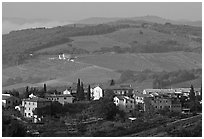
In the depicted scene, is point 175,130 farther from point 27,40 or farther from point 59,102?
point 27,40

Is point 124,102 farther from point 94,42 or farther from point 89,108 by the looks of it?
point 94,42

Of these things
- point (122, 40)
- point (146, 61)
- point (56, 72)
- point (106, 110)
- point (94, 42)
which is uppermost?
point (122, 40)

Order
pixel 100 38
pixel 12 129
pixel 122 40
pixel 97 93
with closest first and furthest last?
pixel 12 129, pixel 97 93, pixel 100 38, pixel 122 40

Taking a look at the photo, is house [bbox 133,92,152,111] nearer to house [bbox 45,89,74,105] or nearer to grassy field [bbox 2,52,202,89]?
house [bbox 45,89,74,105]

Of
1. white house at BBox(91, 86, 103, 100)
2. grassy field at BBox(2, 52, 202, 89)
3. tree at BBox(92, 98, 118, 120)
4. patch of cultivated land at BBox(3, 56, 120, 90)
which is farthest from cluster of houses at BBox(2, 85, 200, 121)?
grassy field at BBox(2, 52, 202, 89)

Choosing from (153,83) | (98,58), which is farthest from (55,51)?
(153,83)

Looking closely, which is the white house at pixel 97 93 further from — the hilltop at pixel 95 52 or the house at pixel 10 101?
the hilltop at pixel 95 52

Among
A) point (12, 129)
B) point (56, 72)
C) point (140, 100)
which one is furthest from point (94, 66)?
point (12, 129)

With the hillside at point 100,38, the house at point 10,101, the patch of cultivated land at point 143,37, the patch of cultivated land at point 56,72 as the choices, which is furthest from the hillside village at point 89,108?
the patch of cultivated land at point 143,37
